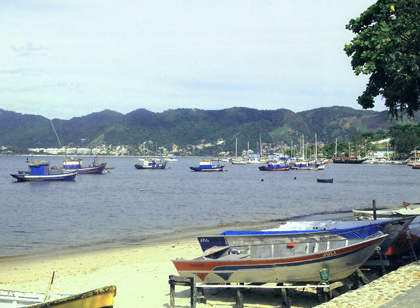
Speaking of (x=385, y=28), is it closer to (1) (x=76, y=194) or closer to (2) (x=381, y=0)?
(2) (x=381, y=0)

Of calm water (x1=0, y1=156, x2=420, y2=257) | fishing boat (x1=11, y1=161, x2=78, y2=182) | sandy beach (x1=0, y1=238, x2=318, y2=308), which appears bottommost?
calm water (x1=0, y1=156, x2=420, y2=257)

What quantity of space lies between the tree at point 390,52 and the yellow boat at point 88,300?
10.4 metres

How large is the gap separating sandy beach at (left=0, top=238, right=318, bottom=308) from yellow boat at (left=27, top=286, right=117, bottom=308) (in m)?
3.66

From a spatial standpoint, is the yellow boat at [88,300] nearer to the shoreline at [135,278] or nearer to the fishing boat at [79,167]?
the shoreline at [135,278]

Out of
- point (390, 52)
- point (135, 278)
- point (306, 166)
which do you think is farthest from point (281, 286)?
point (306, 166)

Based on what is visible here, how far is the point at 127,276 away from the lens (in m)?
14.6

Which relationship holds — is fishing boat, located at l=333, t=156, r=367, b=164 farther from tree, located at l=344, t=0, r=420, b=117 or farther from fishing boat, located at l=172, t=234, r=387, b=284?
fishing boat, located at l=172, t=234, r=387, b=284

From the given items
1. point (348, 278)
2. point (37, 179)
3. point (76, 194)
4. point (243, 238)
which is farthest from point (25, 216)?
point (37, 179)

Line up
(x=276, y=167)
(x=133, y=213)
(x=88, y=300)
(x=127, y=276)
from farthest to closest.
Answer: (x=276, y=167), (x=133, y=213), (x=127, y=276), (x=88, y=300)

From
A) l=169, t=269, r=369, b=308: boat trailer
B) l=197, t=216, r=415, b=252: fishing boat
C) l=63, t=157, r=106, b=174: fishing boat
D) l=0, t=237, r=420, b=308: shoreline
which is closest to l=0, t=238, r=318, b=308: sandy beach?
l=0, t=237, r=420, b=308: shoreline

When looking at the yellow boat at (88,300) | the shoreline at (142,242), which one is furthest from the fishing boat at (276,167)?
the yellow boat at (88,300)

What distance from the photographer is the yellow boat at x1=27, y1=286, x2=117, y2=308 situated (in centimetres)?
762

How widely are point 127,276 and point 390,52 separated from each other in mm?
11552

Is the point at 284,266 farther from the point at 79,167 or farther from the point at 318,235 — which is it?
the point at 79,167
